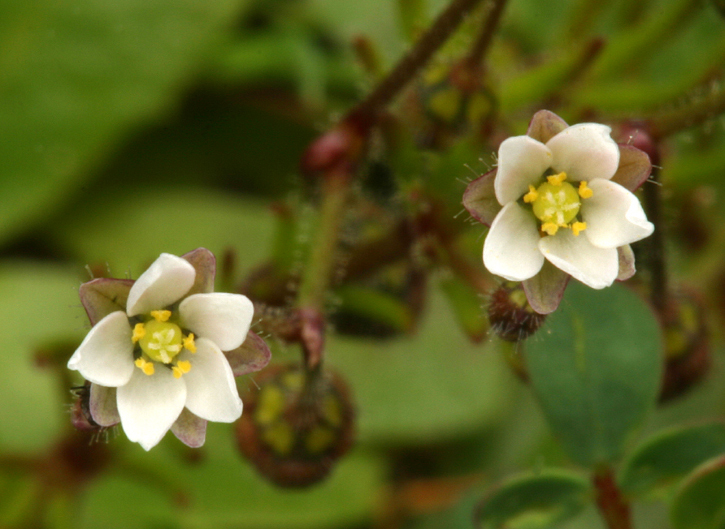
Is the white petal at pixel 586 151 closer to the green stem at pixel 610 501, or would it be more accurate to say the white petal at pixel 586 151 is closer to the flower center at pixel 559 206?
the flower center at pixel 559 206

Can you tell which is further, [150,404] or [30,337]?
[30,337]

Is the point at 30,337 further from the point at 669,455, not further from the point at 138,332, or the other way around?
the point at 669,455

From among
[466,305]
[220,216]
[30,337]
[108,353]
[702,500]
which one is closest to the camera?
[108,353]

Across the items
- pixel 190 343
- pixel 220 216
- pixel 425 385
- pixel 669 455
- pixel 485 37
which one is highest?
pixel 220 216

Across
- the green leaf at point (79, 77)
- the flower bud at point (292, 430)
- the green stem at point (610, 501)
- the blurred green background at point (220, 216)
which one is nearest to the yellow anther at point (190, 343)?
the flower bud at point (292, 430)

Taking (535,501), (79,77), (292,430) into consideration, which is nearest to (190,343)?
(292,430)

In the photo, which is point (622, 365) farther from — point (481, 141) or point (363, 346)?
point (363, 346)
